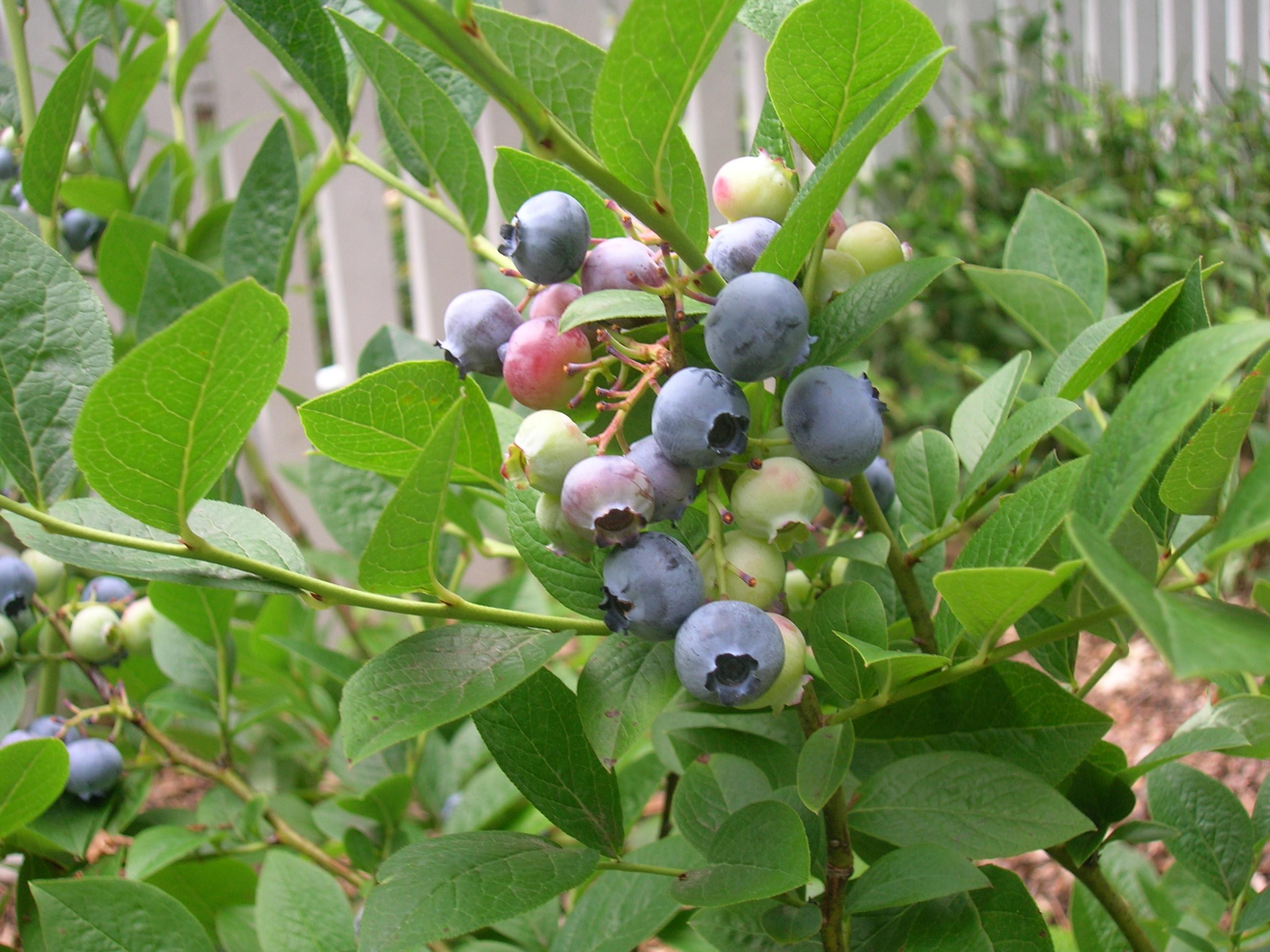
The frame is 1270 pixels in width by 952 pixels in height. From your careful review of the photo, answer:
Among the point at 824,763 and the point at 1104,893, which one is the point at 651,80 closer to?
the point at 824,763

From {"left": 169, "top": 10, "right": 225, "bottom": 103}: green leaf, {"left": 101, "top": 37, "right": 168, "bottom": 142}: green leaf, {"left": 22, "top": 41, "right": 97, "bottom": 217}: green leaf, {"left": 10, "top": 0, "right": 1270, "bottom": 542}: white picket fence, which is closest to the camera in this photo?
{"left": 22, "top": 41, "right": 97, "bottom": 217}: green leaf

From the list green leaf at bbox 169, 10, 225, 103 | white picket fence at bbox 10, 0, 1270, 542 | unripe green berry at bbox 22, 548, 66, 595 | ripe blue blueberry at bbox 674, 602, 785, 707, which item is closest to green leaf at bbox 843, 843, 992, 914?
ripe blue blueberry at bbox 674, 602, 785, 707

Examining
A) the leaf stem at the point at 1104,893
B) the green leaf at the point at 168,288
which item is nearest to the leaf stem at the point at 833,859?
the leaf stem at the point at 1104,893

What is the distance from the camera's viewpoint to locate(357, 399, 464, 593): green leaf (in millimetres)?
294

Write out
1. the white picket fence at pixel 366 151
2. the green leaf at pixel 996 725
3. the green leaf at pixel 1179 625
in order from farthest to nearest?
the white picket fence at pixel 366 151 → the green leaf at pixel 996 725 → the green leaf at pixel 1179 625

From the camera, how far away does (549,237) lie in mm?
359

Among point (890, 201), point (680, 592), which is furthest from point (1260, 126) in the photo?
point (680, 592)

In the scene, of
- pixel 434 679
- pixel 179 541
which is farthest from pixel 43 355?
pixel 434 679

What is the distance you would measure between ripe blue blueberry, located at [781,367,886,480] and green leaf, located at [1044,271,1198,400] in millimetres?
86

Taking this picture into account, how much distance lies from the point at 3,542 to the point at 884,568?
765 mm

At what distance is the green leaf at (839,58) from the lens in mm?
337

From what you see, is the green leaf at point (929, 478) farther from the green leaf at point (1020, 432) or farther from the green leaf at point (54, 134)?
the green leaf at point (54, 134)

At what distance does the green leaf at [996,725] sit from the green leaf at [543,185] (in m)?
0.24

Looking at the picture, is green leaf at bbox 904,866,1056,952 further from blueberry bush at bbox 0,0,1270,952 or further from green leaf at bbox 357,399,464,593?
green leaf at bbox 357,399,464,593
